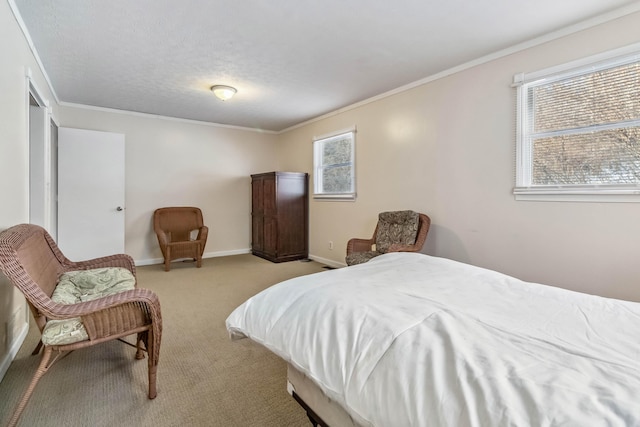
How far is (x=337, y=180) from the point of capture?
16.3ft

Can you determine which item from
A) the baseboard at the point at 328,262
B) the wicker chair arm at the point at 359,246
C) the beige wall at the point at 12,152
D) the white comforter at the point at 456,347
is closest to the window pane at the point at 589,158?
the white comforter at the point at 456,347

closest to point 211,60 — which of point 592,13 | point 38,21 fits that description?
point 38,21

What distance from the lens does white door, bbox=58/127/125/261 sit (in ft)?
13.9

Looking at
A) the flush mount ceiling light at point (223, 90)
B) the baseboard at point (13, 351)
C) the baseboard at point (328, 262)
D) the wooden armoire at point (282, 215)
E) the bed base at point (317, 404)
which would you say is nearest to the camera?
the bed base at point (317, 404)

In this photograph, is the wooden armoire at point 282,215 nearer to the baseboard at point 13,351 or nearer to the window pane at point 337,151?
the window pane at point 337,151

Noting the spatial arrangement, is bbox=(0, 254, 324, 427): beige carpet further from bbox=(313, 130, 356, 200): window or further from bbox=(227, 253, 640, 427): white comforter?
bbox=(313, 130, 356, 200): window

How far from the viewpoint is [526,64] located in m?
2.72

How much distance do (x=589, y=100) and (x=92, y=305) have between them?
12.0 feet

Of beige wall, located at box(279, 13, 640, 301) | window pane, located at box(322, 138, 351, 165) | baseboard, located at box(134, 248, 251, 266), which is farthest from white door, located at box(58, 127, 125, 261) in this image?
beige wall, located at box(279, 13, 640, 301)

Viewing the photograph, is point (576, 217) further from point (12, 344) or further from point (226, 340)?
point (12, 344)

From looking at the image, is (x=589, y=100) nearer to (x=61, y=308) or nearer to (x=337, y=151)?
(x=337, y=151)

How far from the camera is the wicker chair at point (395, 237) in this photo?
3279 mm

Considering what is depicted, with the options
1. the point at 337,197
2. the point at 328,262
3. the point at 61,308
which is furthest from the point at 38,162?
the point at 328,262

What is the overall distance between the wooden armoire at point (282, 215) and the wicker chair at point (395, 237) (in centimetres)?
189
